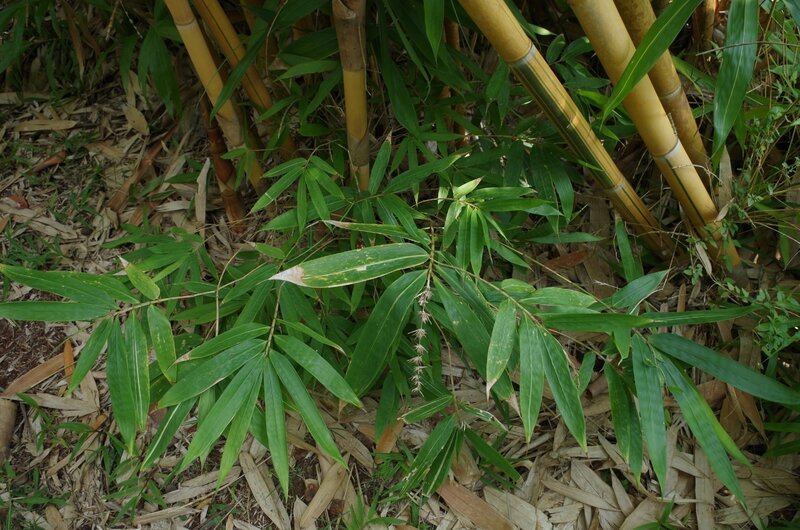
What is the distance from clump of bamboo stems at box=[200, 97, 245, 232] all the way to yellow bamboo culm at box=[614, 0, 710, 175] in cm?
72

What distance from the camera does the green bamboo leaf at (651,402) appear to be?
83 cm

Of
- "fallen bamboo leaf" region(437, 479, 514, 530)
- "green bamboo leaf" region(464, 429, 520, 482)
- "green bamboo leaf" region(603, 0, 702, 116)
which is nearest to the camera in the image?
"green bamboo leaf" region(603, 0, 702, 116)

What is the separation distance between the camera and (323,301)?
1.06 meters

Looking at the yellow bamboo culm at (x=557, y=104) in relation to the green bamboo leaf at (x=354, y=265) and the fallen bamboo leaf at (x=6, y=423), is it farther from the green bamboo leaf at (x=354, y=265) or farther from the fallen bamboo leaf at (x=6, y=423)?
the fallen bamboo leaf at (x=6, y=423)

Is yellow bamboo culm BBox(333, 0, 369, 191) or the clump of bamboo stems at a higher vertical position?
yellow bamboo culm BBox(333, 0, 369, 191)

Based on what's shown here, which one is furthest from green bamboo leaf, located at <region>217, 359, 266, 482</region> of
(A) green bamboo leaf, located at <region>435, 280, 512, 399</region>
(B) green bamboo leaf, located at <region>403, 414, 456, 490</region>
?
(B) green bamboo leaf, located at <region>403, 414, 456, 490</region>

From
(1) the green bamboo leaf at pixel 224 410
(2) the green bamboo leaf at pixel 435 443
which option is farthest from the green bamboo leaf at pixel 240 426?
(2) the green bamboo leaf at pixel 435 443

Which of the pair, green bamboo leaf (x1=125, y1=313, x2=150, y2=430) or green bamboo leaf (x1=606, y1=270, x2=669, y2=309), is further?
green bamboo leaf (x1=606, y1=270, x2=669, y2=309)

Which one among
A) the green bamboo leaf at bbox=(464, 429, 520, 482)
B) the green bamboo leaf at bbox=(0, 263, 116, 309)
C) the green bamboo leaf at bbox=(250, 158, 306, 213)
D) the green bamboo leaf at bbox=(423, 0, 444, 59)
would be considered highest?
the green bamboo leaf at bbox=(423, 0, 444, 59)

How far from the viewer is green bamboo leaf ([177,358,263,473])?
0.73 m

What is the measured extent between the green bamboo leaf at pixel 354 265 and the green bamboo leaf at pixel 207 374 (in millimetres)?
146

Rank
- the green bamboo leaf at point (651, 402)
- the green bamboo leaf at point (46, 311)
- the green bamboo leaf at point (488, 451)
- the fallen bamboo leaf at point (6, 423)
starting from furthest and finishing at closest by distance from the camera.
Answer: the fallen bamboo leaf at point (6, 423), the green bamboo leaf at point (488, 451), the green bamboo leaf at point (651, 402), the green bamboo leaf at point (46, 311)

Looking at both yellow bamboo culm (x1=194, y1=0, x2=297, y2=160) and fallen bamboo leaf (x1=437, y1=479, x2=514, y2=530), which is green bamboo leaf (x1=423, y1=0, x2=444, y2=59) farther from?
fallen bamboo leaf (x1=437, y1=479, x2=514, y2=530)

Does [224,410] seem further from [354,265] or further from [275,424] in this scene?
[354,265]
